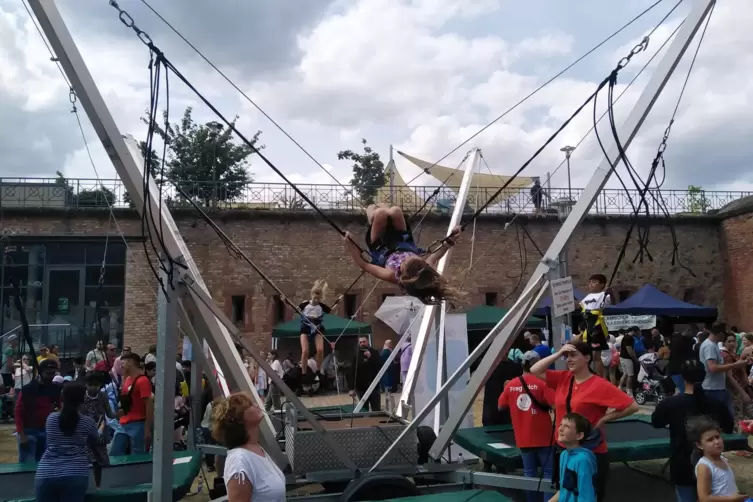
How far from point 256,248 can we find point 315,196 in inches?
113

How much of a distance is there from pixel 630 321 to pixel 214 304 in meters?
13.7

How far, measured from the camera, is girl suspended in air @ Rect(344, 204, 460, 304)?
5.52 m

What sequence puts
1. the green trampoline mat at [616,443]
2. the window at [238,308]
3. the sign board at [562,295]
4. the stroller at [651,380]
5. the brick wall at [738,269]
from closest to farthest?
the sign board at [562,295]
the green trampoline mat at [616,443]
the stroller at [651,380]
the window at [238,308]
the brick wall at [738,269]

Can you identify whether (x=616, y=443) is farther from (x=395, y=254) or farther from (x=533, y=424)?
(x=395, y=254)

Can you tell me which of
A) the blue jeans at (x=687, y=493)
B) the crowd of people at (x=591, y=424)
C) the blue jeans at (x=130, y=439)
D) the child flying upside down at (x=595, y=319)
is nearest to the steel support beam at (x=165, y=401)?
the blue jeans at (x=130, y=439)

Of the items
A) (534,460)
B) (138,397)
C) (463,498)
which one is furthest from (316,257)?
(463,498)

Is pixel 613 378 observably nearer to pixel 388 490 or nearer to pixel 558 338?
pixel 558 338

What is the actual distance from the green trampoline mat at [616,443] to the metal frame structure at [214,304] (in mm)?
622

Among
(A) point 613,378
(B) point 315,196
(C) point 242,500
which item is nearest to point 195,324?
(C) point 242,500

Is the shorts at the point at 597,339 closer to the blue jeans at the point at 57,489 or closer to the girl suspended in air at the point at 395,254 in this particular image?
the girl suspended in air at the point at 395,254

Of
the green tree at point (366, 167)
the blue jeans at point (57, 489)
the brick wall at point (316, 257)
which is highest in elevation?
the green tree at point (366, 167)

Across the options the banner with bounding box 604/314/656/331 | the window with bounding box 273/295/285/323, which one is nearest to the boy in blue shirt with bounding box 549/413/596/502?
the banner with bounding box 604/314/656/331

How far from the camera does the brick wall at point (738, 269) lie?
22.0m

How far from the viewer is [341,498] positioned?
17.2 feet
